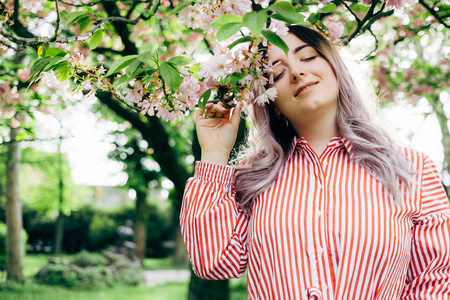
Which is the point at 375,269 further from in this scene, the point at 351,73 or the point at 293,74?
the point at 351,73

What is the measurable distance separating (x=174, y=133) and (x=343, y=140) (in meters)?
3.77

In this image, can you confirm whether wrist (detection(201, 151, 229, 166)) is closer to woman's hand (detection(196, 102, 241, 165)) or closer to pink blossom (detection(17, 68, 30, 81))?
woman's hand (detection(196, 102, 241, 165))

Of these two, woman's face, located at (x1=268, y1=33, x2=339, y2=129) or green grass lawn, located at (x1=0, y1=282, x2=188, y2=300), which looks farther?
green grass lawn, located at (x1=0, y1=282, x2=188, y2=300)

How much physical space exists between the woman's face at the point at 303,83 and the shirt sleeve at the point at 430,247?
0.45 meters

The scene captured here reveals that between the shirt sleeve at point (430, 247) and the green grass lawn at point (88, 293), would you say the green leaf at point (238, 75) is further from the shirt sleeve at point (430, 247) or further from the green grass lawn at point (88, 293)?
the green grass lawn at point (88, 293)

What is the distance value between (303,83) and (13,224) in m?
8.82

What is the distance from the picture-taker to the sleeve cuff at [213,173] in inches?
59.2

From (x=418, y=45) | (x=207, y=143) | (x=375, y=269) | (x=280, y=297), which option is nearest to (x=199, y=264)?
(x=280, y=297)

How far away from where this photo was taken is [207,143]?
61.9 inches

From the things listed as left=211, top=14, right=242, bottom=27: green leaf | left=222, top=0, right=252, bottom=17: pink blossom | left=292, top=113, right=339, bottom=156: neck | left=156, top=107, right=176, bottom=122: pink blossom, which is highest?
left=222, top=0, right=252, bottom=17: pink blossom

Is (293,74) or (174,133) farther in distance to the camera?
(174,133)

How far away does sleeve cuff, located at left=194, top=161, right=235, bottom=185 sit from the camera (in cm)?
150

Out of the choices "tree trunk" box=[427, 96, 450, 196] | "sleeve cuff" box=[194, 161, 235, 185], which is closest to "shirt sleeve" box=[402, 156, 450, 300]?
"sleeve cuff" box=[194, 161, 235, 185]

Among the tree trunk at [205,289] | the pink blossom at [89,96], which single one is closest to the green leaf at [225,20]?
the pink blossom at [89,96]
